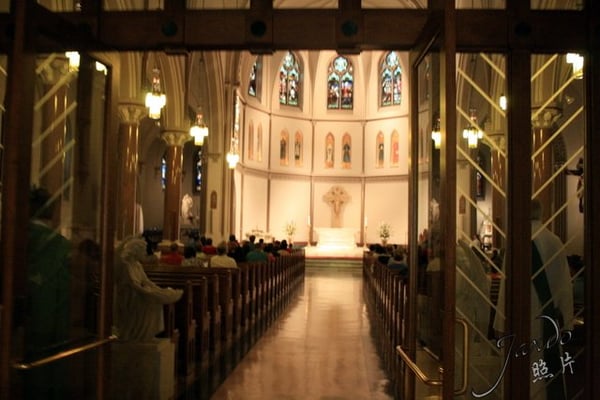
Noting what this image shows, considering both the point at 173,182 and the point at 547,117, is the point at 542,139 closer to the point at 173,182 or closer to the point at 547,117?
the point at 547,117

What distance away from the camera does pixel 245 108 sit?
28172 millimetres

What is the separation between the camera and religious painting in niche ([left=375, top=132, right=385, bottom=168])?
107 ft

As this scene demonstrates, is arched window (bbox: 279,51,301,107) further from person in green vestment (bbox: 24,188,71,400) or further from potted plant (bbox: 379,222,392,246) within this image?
person in green vestment (bbox: 24,188,71,400)

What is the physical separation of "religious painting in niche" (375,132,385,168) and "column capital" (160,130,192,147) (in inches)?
655

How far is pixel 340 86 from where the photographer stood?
109ft

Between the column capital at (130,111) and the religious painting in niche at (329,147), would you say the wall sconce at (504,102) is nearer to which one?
the column capital at (130,111)

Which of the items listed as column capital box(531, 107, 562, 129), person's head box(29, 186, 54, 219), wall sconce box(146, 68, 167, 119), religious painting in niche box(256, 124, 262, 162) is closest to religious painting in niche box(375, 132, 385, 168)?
religious painting in niche box(256, 124, 262, 162)

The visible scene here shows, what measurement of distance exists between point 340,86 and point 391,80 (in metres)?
2.90

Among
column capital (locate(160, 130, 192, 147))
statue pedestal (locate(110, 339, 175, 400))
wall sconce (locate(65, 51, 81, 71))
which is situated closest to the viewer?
wall sconce (locate(65, 51, 81, 71))

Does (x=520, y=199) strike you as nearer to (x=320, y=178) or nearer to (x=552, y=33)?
(x=552, y=33)

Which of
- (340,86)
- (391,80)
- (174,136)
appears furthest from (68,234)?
(340,86)

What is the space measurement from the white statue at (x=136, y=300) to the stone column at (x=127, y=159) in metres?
8.51

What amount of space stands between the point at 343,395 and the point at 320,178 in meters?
26.9

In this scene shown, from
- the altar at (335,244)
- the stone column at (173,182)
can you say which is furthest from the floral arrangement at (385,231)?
the stone column at (173,182)
